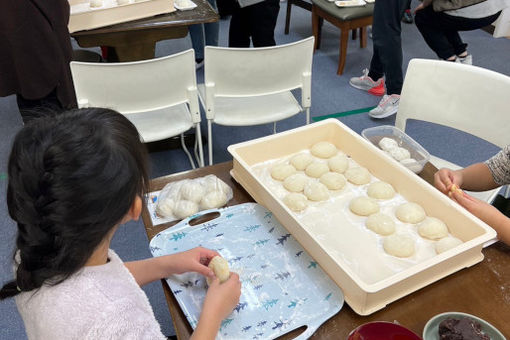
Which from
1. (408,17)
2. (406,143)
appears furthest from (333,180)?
(408,17)

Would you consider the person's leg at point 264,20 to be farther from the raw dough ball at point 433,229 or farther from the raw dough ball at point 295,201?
the raw dough ball at point 433,229

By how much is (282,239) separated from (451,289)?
348 mm

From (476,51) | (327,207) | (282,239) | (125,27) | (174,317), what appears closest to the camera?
(174,317)

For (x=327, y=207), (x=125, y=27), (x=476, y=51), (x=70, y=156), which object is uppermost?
(x=70, y=156)

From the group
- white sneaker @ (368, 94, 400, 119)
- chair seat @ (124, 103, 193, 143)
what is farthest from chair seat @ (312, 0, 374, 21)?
chair seat @ (124, 103, 193, 143)

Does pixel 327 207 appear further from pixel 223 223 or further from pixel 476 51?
pixel 476 51

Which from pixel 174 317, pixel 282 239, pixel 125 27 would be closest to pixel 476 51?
pixel 125 27

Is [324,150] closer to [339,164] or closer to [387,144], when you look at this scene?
[339,164]

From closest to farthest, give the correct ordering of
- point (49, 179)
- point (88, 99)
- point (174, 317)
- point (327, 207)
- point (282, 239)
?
1. point (49, 179)
2. point (174, 317)
3. point (282, 239)
4. point (327, 207)
5. point (88, 99)

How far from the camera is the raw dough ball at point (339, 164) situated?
1153mm

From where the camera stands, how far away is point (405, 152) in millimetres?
1181

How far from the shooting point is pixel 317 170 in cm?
115

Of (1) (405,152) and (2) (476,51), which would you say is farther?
(2) (476,51)

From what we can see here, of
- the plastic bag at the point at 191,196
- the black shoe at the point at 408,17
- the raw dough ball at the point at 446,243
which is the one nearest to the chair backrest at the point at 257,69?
the plastic bag at the point at 191,196
